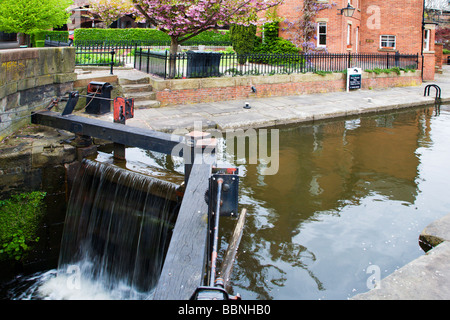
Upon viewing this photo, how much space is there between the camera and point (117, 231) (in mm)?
6805

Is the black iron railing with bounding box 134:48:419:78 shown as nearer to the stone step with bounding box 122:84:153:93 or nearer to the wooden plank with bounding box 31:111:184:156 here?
the stone step with bounding box 122:84:153:93

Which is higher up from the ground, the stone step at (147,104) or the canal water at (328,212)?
the stone step at (147,104)

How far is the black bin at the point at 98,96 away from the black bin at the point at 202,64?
556cm

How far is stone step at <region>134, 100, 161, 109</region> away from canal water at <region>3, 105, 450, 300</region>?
3328mm

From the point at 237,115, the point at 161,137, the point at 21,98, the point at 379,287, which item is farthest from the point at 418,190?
the point at 21,98

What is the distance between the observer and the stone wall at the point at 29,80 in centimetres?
791

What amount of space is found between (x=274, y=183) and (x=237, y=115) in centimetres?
510

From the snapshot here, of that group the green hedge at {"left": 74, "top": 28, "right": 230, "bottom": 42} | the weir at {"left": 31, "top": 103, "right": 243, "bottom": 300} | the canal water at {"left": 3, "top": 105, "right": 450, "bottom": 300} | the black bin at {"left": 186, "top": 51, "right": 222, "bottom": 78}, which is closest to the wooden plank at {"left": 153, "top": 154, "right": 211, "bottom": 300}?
the weir at {"left": 31, "top": 103, "right": 243, "bottom": 300}

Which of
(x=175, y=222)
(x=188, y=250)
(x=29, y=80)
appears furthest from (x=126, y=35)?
(x=188, y=250)

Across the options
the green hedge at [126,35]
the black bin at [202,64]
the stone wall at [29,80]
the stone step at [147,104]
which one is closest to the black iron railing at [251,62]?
the black bin at [202,64]

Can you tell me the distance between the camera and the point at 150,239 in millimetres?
6488

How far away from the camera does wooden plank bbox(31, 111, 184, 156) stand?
654 cm

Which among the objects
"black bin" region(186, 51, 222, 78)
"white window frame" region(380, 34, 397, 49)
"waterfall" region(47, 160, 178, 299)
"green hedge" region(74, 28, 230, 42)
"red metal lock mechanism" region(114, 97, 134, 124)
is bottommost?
"waterfall" region(47, 160, 178, 299)

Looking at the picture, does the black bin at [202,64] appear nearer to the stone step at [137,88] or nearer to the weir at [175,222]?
the stone step at [137,88]
